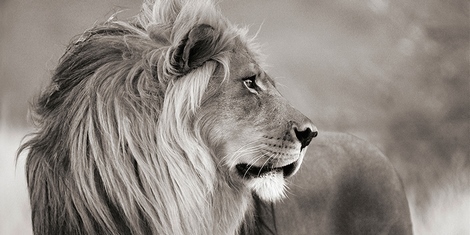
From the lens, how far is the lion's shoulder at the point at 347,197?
2.82 metres

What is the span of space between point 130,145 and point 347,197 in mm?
1135

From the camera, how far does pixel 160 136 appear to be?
6.84 ft

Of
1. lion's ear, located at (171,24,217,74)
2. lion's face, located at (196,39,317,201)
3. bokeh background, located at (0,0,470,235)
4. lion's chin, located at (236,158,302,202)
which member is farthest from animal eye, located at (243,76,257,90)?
bokeh background, located at (0,0,470,235)

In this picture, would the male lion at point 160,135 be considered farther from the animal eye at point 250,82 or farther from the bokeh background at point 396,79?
the bokeh background at point 396,79

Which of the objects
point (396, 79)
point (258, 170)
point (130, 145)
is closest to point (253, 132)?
point (258, 170)

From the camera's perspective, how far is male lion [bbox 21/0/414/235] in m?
2.06

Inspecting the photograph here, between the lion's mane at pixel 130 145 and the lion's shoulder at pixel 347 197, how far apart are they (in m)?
0.67

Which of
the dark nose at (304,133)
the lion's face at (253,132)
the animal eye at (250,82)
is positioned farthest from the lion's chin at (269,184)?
the animal eye at (250,82)

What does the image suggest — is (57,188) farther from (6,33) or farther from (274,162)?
(6,33)

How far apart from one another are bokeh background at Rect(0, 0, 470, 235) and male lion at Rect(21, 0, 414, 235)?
1735 millimetres

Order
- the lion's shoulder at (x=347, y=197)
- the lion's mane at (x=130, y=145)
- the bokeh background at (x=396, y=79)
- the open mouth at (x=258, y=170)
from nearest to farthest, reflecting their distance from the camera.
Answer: the lion's mane at (x=130, y=145)
the open mouth at (x=258, y=170)
the lion's shoulder at (x=347, y=197)
the bokeh background at (x=396, y=79)

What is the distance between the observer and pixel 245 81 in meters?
2.20

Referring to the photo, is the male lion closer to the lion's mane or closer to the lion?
Answer: the lion's mane

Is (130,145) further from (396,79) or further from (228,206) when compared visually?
(396,79)
